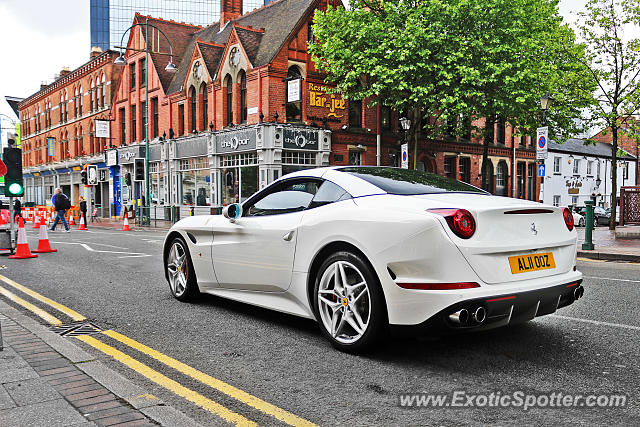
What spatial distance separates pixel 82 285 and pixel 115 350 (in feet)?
12.4

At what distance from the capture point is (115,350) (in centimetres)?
428

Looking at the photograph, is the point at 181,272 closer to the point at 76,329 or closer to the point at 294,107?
the point at 76,329

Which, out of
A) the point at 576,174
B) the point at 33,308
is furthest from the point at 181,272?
the point at 576,174

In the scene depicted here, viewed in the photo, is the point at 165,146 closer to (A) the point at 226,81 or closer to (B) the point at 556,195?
(A) the point at 226,81

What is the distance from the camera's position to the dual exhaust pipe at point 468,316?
11.3 feet

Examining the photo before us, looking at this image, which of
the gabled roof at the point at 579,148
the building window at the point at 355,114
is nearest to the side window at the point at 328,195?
the building window at the point at 355,114

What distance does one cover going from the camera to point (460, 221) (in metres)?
3.58

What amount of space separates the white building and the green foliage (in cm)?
2165

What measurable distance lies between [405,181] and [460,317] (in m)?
1.48

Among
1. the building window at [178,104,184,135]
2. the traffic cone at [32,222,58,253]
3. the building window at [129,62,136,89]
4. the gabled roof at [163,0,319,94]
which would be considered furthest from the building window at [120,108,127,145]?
the traffic cone at [32,222,58,253]

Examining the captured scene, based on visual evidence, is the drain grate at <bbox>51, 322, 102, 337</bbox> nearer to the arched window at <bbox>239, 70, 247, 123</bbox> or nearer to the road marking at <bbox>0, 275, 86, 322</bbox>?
the road marking at <bbox>0, 275, 86, 322</bbox>

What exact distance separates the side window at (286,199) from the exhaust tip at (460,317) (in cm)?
176

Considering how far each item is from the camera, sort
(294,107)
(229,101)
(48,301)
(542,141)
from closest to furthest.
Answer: (48,301), (542,141), (294,107), (229,101)

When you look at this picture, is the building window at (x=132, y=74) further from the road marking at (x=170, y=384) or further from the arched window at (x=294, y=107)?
the road marking at (x=170, y=384)
